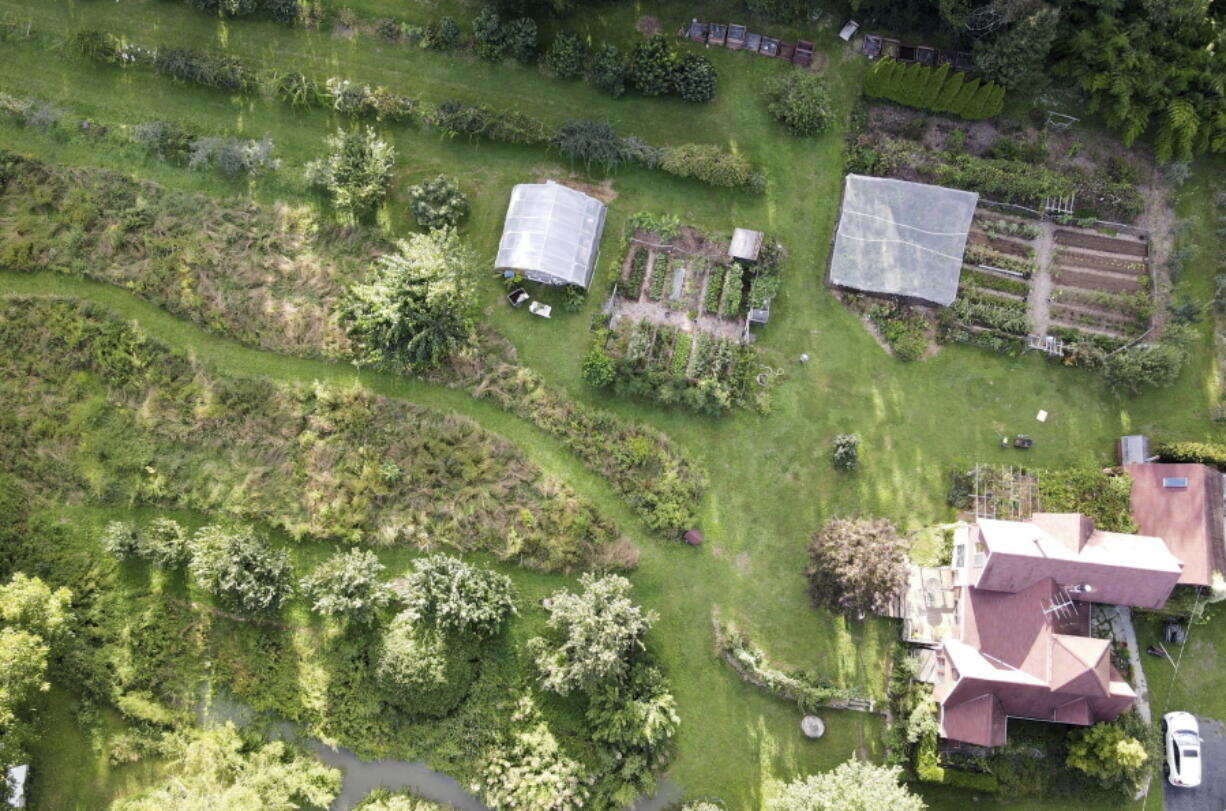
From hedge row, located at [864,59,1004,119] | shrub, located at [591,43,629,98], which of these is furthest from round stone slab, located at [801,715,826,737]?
shrub, located at [591,43,629,98]

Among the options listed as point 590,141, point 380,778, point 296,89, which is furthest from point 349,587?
point 296,89

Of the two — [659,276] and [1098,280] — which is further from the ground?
[1098,280]

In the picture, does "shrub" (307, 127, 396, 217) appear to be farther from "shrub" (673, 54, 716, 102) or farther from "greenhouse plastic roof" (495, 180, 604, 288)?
"shrub" (673, 54, 716, 102)

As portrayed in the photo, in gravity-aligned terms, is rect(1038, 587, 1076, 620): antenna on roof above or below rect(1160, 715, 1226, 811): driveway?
above

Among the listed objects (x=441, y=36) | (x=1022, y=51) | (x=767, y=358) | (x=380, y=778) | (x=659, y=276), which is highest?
(x=1022, y=51)

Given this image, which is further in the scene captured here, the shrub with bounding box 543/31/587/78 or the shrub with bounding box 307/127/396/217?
the shrub with bounding box 543/31/587/78

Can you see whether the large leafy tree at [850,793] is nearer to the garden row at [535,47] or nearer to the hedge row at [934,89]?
the hedge row at [934,89]

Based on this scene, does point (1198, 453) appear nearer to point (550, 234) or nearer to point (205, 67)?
point (550, 234)
